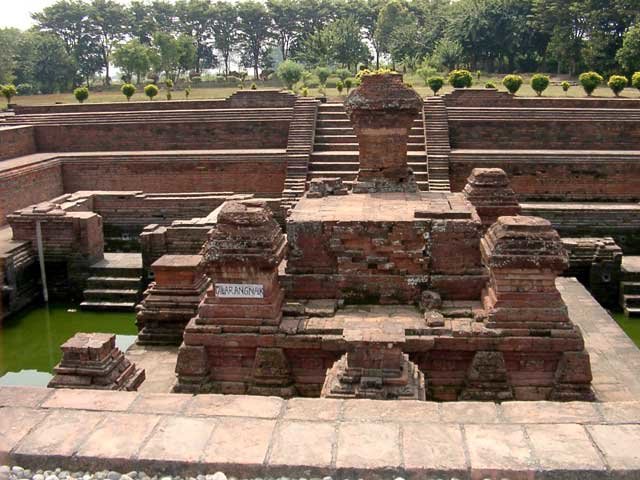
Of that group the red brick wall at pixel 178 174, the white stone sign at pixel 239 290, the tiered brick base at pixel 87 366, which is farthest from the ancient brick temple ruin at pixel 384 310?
the red brick wall at pixel 178 174

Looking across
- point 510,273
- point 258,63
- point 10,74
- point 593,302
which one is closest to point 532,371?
point 510,273

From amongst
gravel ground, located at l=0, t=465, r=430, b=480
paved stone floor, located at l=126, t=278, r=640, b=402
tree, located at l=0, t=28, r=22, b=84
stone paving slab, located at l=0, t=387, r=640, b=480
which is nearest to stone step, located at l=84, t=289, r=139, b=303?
paved stone floor, located at l=126, t=278, r=640, b=402

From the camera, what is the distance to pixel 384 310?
5.99 meters

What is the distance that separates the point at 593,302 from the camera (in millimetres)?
7730

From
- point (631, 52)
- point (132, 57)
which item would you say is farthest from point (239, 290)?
point (132, 57)

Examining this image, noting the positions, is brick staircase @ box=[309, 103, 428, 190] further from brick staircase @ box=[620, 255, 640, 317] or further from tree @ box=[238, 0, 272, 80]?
tree @ box=[238, 0, 272, 80]

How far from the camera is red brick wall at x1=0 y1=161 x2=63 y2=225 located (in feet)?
43.3

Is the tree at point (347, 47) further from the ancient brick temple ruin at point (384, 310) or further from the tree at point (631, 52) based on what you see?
the ancient brick temple ruin at point (384, 310)

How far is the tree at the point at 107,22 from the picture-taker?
148ft

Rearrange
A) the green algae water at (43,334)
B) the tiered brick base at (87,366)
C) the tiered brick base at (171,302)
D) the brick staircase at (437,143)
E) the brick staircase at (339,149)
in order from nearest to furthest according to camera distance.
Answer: the tiered brick base at (87,366) < the tiered brick base at (171,302) < the green algae water at (43,334) < the brick staircase at (437,143) < the brick staircase at (339,149)

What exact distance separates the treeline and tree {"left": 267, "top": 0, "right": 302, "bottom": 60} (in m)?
0.07

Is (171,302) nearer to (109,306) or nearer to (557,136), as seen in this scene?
(109,306)

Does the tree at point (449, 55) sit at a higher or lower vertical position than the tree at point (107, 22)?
lower

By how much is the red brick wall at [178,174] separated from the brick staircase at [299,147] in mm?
445
